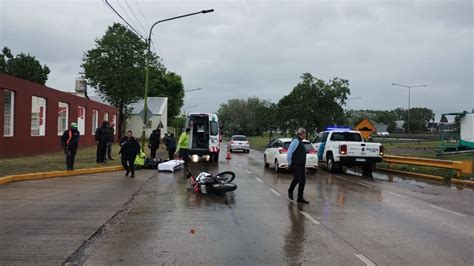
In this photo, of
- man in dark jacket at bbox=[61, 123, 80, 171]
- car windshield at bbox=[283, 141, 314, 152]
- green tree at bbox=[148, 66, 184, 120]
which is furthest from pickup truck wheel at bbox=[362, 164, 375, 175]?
green tree at bbox=[148, 66, 184, 120]

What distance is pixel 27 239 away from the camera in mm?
7391

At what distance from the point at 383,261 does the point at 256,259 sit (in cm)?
165

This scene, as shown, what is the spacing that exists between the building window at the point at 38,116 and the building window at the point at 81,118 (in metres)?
7.02

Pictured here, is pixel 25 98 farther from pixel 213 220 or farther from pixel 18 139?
pixel 213 220

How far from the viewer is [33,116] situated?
26172mm

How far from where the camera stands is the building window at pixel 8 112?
22.2 meters

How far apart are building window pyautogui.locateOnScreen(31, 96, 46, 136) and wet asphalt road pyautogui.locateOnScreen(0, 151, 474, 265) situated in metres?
12.6

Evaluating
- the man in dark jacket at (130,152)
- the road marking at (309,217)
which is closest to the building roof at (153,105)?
the man in dark jacket at (130,152)

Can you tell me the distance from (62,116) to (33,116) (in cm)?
518

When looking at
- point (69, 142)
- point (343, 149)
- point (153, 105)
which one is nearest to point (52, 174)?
point (69, 142)

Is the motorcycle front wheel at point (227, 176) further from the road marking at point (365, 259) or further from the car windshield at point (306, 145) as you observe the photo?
the car windshield at point (306, 145)

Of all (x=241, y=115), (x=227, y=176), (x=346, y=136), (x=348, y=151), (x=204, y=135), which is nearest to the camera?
(x=227, y=176)

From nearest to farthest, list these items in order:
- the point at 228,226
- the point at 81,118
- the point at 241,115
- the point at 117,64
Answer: the point at 228,226
the point at 81,118
the point at 117,64
the point at 241,115

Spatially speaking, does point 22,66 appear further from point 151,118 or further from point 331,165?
point 331,165
